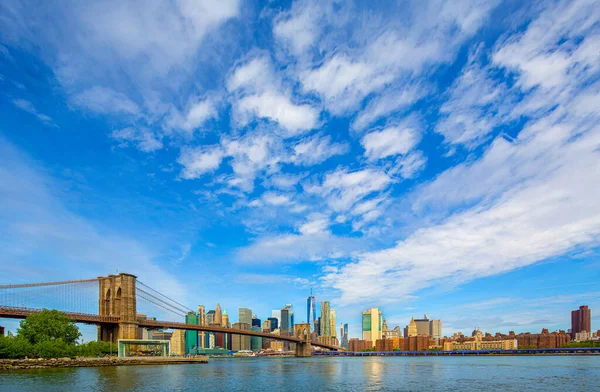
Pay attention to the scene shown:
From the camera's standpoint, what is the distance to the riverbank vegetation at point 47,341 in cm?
6775

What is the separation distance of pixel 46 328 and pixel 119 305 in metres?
24.2

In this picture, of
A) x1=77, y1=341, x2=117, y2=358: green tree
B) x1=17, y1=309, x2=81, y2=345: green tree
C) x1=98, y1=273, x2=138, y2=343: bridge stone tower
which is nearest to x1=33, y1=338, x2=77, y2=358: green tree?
x1=17, y1=309, x2=81, y2=345: green tree

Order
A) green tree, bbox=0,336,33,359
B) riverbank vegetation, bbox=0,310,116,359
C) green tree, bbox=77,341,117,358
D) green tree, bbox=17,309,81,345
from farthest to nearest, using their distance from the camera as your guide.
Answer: green tree, bbox=77,341,117,358, green tree, bbox=17,309,81,345, riverbank vegetation, bbox=0,310,116,359, green tree, bbox=0,336,33,359

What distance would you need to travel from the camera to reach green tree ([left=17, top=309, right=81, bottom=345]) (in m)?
75.1

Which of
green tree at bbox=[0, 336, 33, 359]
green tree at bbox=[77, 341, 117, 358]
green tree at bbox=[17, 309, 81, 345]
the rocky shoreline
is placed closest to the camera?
the rocky shoreline

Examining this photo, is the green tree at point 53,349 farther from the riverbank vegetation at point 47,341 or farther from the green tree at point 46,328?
the green tree at point 46,328

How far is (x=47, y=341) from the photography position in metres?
72.8

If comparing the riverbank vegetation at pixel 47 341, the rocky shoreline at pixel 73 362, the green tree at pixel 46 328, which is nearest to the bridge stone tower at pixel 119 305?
the riverbank vegetation at pixel 47 341

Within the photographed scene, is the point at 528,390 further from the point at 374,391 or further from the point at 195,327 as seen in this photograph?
the point at 195,327

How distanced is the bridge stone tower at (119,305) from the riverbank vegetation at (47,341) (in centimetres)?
842

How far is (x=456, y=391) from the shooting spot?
1790 inches

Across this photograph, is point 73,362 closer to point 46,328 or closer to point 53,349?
point 53,349

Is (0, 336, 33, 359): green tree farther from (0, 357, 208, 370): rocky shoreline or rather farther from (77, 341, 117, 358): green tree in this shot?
(77, 341, 117, 358): green tree

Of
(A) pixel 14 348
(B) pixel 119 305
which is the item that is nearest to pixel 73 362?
(A) pixel 14 348
